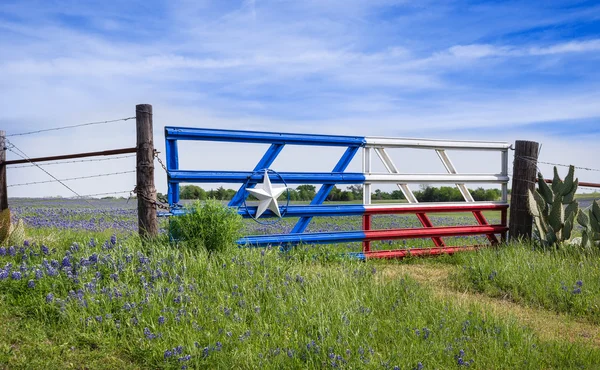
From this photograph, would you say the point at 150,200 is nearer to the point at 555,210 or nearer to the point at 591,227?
the point at 555,210

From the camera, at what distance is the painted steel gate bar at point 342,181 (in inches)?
305

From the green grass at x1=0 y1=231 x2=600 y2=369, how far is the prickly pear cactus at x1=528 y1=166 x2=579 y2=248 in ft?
14.7

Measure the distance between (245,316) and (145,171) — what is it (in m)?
3.19

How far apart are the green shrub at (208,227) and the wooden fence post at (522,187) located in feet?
19.6

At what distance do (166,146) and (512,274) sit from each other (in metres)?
→ 5.19

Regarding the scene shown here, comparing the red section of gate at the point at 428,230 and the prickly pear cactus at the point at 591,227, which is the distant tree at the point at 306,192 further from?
the prickly pear cactus at the point at 591,227

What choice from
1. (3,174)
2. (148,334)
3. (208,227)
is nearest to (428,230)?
(208,227)

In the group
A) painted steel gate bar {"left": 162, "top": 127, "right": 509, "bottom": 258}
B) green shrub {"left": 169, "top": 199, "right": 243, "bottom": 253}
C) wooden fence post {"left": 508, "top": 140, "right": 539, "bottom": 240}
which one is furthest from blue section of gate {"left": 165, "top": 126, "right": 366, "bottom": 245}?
wooden fence post {"left": 508, "top": 140, "right": 539, "bottom": 240}

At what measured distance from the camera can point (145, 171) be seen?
7430mm

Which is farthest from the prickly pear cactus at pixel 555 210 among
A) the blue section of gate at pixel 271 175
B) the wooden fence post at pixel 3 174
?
the wooden fence post at pixel 3 174

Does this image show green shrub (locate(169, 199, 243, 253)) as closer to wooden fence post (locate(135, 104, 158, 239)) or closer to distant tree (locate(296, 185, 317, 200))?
wooden fence post (locate(135, 104, 158, 239))

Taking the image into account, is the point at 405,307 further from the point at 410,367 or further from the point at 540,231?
the point at 540,231

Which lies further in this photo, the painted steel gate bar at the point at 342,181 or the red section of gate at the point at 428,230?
the red section of gate at the point at 428,230

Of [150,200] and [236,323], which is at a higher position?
[150,200]
